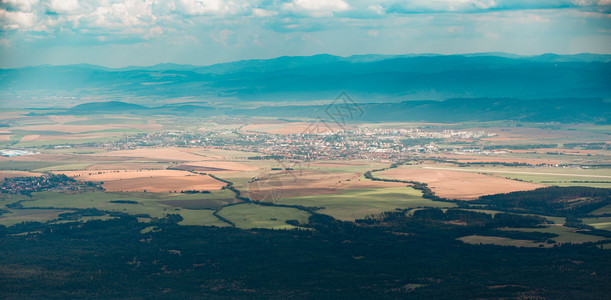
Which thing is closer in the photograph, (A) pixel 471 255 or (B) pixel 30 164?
(A) pixel 471 255

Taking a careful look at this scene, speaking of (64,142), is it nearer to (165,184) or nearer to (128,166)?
(128,166)

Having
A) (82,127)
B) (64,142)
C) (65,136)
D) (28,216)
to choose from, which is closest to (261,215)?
(28,216)

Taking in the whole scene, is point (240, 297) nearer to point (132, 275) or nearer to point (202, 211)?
point (132, 275)

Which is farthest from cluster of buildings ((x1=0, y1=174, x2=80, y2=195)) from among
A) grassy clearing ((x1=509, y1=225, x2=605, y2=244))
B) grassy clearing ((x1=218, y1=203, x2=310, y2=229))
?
grassy clearing ((x1=509, y1=225, x2=605, y2=244))

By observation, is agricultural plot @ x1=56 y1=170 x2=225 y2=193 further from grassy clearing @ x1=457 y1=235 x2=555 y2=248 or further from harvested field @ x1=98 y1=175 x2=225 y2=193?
grassy clearing @ x1=457 y1=235 x2=555 y2=248

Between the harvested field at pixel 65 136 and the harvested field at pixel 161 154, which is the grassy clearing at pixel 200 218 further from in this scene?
the harvested field at pixel 65 136

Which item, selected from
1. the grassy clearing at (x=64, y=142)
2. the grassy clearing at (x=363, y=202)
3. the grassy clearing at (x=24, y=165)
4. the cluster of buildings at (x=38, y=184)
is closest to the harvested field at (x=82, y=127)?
the grassy clearing at (x=64, y=142)

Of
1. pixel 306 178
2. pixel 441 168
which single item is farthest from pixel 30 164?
pixel 441 168
